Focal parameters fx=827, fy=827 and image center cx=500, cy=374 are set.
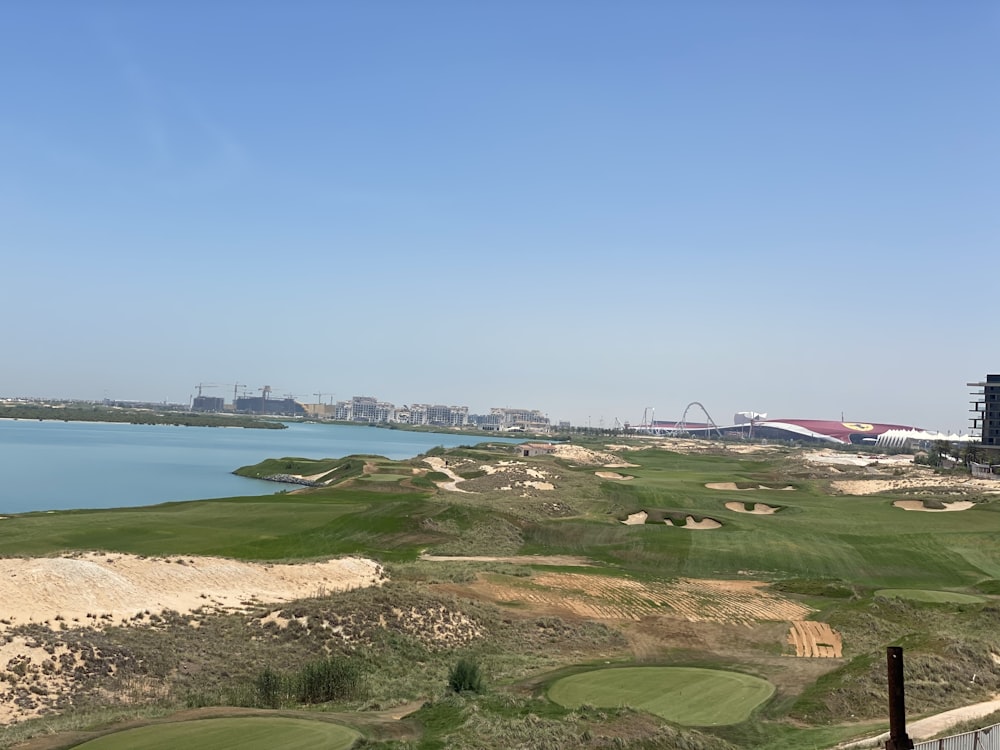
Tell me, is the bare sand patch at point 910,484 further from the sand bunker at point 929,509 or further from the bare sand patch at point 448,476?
the bare sand patch at point 448,476

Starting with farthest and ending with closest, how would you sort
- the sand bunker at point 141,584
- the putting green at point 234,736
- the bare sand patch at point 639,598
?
the bare sand patch at point 639,598 < the sand bunker at point 141,584 < the putting green at point 234,736

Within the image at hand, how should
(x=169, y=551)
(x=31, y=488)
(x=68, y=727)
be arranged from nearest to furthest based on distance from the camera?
(x=68, y=727), (x=169, y=551), (x=31, y=488)

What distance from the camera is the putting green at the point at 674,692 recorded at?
66.8 ft

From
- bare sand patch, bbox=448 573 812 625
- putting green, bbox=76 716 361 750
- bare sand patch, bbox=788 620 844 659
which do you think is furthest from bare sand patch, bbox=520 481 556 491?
putting green, bbox=76 716 361 750

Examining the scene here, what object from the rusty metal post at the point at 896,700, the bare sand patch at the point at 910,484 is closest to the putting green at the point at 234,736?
the rusty metal post at the point at 896,700

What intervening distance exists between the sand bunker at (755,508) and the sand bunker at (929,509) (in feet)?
39.0

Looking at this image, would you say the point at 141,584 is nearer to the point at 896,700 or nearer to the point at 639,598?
the point at 639,598

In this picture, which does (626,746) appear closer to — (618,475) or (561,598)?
(561,598)

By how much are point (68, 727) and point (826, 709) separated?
59.4 feet

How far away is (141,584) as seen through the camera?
32.0m

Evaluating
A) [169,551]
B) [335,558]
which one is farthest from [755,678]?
[169,551]

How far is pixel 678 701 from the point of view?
70.2ft

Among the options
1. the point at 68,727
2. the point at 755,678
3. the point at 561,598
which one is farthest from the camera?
the point at 561,598

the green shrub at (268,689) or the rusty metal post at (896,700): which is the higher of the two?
the rusty metal post at (896,700)
